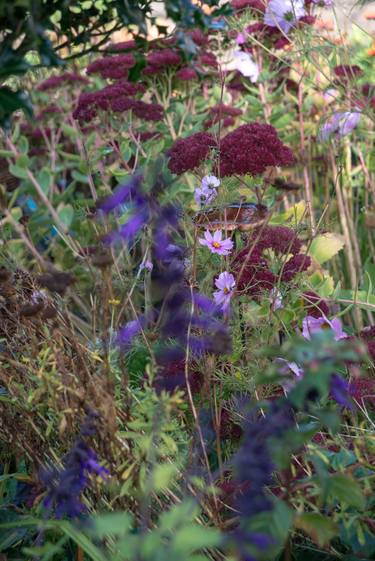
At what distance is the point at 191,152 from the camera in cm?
188

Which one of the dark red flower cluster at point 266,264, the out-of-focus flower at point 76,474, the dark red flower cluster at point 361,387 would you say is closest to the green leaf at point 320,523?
the out-of-focus flower at point 76,474

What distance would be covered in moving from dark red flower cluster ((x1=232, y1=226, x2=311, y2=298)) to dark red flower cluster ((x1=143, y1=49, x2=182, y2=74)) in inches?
46.3

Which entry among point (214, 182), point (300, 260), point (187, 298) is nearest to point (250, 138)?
point (214, 182)

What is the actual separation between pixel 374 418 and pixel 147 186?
0.91 meters

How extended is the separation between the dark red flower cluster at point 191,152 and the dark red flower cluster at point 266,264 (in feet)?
0.67

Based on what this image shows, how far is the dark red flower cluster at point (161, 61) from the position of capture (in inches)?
114

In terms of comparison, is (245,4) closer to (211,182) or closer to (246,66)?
(246,66)

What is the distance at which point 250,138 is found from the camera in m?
1.84

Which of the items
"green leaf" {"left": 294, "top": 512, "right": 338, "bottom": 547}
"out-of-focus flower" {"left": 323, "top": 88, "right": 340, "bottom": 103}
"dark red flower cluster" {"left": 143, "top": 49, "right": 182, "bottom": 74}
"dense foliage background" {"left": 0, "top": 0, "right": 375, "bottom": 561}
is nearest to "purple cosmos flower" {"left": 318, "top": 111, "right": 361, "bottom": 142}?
"out-of-focus flower" {"left": 323, "top": 88, "right": 340, "bottom": 103}

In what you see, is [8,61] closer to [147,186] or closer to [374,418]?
[147,186]

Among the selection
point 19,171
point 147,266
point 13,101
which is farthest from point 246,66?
point 13,101

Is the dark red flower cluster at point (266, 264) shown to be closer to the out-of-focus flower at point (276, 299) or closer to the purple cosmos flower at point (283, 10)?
the out-of-focus flower at point (276, 299)

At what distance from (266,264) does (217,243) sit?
4.7 inches

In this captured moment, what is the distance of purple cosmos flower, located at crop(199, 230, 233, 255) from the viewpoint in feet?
6.08
